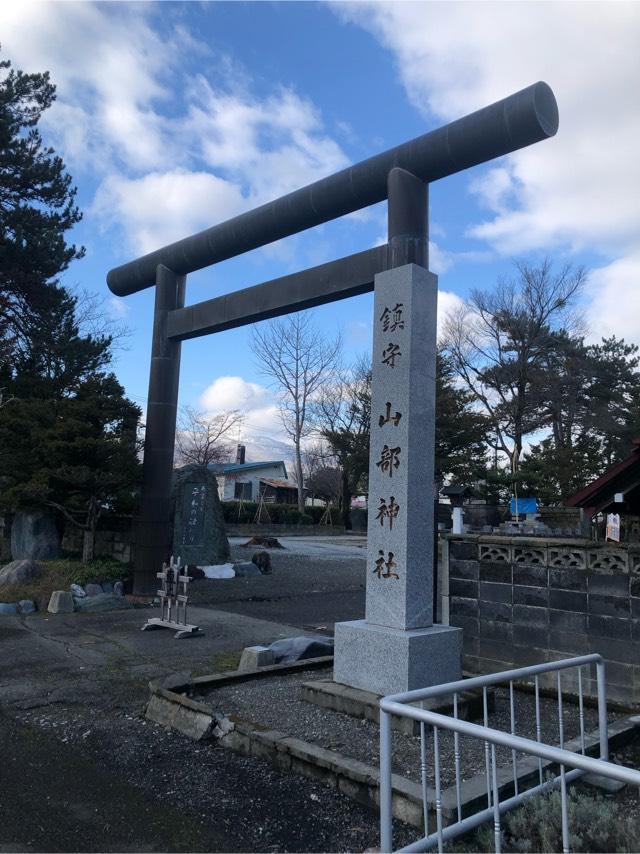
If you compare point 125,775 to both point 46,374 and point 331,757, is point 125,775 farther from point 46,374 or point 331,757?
point 46,374

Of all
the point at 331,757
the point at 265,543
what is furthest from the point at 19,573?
the point at 265,543

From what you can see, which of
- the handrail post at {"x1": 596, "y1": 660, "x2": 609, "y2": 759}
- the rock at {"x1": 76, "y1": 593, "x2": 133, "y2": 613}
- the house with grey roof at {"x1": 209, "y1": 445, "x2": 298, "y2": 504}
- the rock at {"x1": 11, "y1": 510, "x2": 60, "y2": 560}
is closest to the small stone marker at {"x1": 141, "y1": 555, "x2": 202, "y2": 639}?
the rock at {"x1": 76, "y1": 593, "x2": 133, "y2": 613}

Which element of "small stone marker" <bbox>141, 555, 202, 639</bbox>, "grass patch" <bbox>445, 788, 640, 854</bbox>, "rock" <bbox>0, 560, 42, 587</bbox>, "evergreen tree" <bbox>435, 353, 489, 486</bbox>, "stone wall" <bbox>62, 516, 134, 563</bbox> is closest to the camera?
"grass patch" <bbox>445, 788, 640, 854</bbox>

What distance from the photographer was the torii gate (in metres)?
6.12

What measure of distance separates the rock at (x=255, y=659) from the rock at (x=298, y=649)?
0.52ft

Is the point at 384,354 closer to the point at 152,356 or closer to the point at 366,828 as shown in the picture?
the point at 366,828

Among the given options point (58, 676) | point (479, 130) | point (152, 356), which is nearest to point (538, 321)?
point (152, 356)

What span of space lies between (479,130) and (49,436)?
31.4 feet

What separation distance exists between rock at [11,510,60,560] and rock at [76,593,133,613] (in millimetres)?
2787

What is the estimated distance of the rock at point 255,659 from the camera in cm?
744

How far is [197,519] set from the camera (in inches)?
615

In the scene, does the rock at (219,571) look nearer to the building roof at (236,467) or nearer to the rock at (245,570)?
the rock at (245,570)

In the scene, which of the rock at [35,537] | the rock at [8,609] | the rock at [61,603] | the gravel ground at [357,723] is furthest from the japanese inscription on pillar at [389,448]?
the rock at [35,537]

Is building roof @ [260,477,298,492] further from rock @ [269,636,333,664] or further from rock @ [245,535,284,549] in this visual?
rock @ [269,636,333,664]
